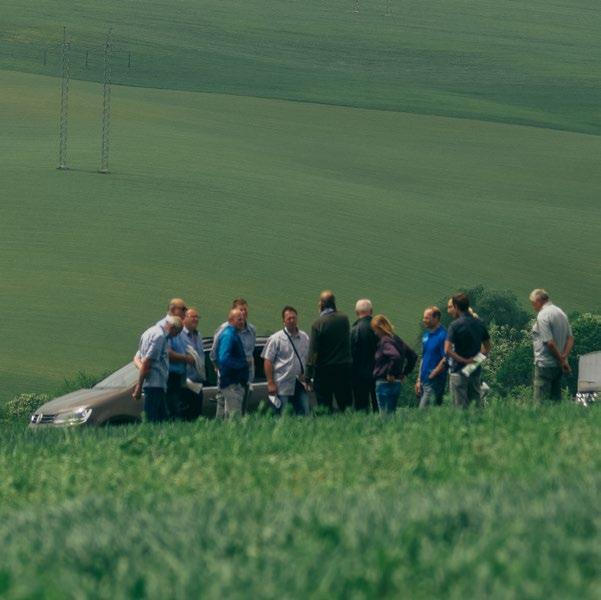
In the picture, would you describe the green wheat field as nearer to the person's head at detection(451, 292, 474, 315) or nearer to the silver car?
the silver car

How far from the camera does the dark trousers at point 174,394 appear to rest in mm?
18875

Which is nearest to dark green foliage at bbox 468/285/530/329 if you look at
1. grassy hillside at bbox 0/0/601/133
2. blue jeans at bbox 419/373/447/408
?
grassy hillside at bbox 0/0/601/133

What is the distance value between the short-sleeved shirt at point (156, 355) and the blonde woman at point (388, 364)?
2532 mm

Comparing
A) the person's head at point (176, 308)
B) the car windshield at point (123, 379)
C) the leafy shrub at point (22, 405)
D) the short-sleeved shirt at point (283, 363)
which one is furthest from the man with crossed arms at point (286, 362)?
the leafy shrub at point (22, 405)

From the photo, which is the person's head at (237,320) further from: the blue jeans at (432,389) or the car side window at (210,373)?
the blue jeans at (432,389)

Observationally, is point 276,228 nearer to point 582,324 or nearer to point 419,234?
point 419,234

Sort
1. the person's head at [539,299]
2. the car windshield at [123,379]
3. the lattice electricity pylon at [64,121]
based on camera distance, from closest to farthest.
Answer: the person's head at [539,299], the car windshield at [123,379], the lattice electricity pylon at [64,121]

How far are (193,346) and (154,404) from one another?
1132 millimetres

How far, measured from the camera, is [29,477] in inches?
501

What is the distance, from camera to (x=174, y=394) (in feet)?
62.4

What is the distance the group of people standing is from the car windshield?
5.47 ft

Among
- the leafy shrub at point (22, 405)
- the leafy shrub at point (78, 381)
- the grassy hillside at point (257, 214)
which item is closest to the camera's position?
the leafy shrub at point (22, 405)

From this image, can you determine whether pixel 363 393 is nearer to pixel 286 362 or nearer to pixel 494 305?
pixel 286 362

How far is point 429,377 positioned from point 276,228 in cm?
6916
